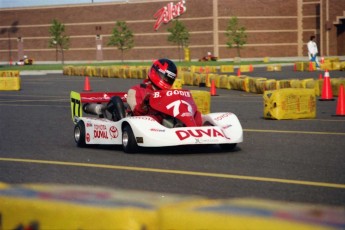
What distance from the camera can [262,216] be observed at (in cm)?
355

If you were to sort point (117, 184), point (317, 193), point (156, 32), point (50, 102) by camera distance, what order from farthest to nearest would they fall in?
1. point (156, 32)
2. point (50, 102)
3. point (117, 184)
4. point (317, 193)

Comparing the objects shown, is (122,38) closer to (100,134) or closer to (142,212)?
(100,134)

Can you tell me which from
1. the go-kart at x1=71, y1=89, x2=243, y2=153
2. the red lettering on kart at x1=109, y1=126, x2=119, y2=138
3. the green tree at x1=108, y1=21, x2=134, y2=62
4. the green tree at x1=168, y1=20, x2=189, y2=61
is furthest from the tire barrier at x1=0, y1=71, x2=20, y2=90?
the green tree at x1=108, y1=21, x2=134, y2=62

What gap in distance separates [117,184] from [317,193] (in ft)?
6.69

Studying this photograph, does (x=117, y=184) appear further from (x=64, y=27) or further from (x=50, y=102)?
(x=64, y=27)

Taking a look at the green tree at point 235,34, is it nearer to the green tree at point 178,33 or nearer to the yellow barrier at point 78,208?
the green tree at point 178,33

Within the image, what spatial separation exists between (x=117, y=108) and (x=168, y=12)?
7868cm

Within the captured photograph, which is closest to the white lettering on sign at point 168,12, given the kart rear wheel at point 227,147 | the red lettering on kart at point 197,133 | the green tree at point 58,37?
the green tree at point 58,37

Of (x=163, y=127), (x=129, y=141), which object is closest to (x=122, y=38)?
(x=129, y=141)

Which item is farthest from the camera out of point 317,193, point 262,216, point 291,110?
point 291,110

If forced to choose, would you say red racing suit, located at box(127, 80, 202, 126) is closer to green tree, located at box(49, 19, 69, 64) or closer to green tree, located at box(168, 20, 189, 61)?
green tree, located at box(168, 20, 189, 61)

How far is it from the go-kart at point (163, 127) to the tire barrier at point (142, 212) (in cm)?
688

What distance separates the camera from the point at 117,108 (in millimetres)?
12602

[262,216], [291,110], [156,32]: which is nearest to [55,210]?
[262,216]
